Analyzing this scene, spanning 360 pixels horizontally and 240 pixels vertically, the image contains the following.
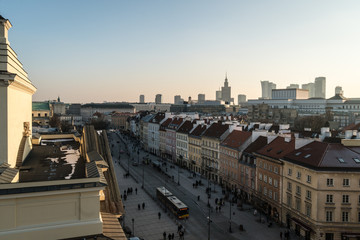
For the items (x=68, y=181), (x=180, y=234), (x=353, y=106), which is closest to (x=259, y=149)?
(x=180, y=234)

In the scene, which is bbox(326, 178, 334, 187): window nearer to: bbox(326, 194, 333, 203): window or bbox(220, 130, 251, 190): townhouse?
bbox(326, 194, 333, 203): window

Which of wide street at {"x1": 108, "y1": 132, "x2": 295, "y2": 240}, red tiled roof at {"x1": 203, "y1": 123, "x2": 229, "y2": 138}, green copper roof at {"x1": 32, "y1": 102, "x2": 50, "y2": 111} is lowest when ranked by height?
wide street at {"x1": 108, "y1": 132, "x2": 295, "y2": 240}

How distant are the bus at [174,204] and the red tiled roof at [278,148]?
14.3m

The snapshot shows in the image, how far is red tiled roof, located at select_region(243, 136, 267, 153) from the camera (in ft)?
167

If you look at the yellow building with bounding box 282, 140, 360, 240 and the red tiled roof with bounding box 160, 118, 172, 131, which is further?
the red tiled roof with bounding box 160, 118, 172, 131

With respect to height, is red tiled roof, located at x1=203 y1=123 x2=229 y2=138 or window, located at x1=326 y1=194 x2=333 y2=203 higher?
red tiled roof, located at x1=203 y1=123 x2=229 y2=138

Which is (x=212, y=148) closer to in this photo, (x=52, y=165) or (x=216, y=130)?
(x=216, y=130)

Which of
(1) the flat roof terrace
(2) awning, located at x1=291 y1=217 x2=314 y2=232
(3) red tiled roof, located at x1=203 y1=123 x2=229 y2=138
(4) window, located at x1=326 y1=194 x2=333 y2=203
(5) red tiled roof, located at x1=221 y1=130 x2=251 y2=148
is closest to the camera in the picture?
(1) the flat roof terrace

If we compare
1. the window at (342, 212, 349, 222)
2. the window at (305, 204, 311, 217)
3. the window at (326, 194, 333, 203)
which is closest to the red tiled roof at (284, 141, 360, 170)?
the window at (326, 194, 333, 203)

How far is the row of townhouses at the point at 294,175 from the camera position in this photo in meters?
33.2

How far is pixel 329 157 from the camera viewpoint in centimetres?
3500

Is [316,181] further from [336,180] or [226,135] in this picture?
[226,135]

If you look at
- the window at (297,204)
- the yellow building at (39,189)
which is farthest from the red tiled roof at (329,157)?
the yellow building at (39,189)

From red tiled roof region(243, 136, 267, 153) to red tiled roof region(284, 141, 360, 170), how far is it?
1184 centimetres
